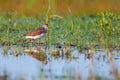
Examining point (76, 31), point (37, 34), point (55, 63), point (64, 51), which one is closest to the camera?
point (55, 63)

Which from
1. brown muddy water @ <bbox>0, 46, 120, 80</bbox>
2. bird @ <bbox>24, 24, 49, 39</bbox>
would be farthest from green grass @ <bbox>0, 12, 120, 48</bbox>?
brown muddy water @ <bbox>0, 46, 120, 80</bbox>

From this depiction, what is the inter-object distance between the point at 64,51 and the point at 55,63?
2.43 ft

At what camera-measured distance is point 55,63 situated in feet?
32.2

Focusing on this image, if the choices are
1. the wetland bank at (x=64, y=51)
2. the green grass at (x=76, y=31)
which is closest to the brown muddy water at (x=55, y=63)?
the wetland bank at (x=64, y=51)

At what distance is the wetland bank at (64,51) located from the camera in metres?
8.81

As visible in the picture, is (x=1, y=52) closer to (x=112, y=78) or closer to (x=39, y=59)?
(x=39, y=59)

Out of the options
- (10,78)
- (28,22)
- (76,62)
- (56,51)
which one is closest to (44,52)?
(56,51)

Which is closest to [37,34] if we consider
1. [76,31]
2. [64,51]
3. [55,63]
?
[76,31]

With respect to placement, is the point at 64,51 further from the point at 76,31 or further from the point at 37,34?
the point at 76,31

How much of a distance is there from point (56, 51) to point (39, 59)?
1.25 feet

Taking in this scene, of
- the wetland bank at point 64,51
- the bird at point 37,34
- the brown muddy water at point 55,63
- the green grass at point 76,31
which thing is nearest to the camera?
the brown muddy water at point 55,63

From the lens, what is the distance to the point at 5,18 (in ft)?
50.6

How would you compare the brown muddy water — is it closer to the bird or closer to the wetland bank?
the wetland bank

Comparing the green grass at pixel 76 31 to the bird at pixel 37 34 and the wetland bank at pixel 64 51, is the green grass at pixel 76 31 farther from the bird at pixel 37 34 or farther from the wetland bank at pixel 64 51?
the bird at pixel 37 34
